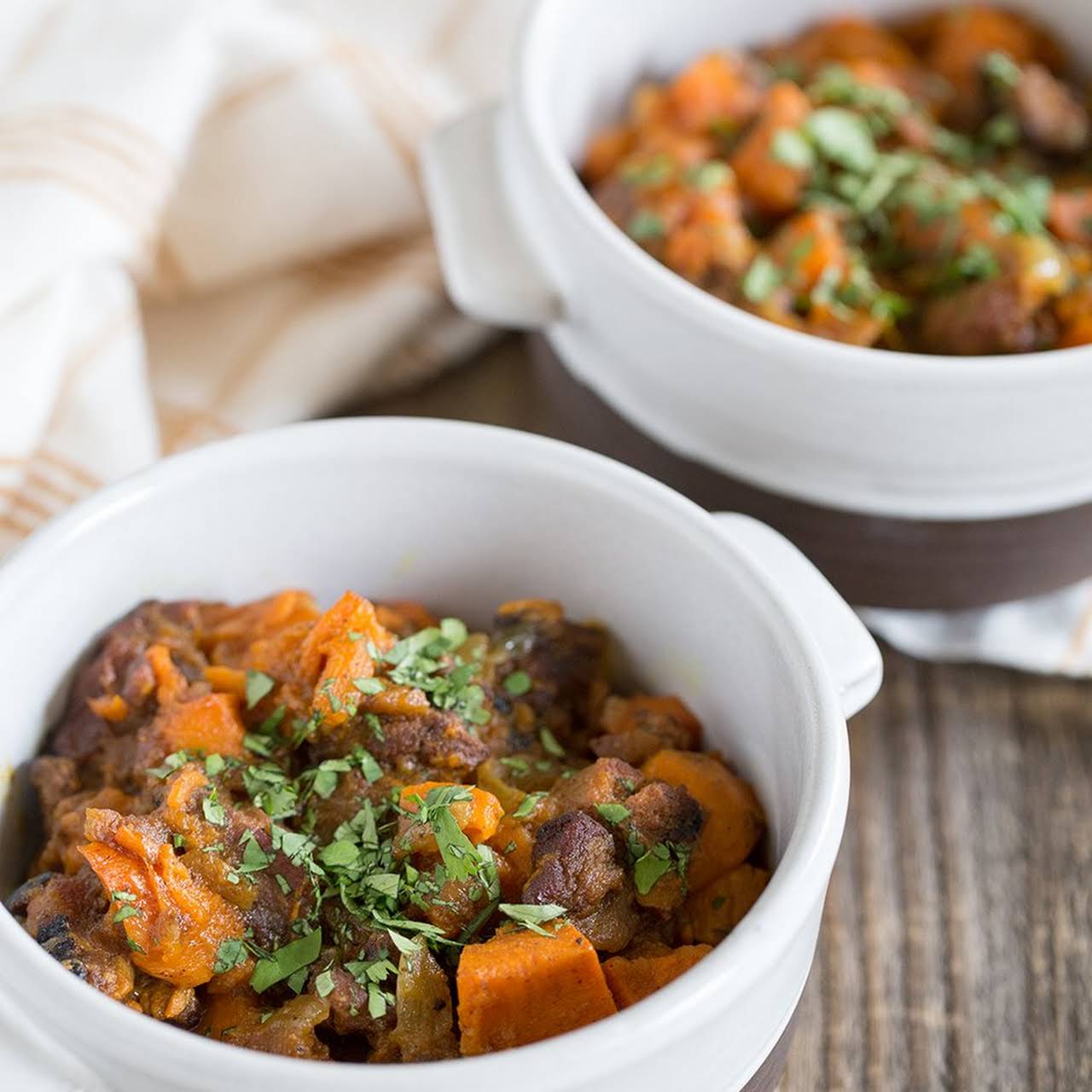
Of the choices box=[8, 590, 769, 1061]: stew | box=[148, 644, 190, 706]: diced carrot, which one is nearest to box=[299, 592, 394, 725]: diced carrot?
box=[8, 590, 769, 1061]: stew

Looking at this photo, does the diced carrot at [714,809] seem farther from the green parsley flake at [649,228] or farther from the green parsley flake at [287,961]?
the green parsley flake at [649,228]

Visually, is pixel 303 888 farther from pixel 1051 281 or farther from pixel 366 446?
pixel 1051 281

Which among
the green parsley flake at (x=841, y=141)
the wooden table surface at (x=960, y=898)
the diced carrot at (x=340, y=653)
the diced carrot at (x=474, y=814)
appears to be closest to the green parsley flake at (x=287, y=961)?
the diced carrot at (x=474, y=814)

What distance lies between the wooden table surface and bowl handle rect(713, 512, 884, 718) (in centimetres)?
53

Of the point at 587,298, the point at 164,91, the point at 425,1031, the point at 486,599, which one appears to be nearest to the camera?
the point at 425,1031

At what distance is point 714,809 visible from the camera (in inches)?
63.7

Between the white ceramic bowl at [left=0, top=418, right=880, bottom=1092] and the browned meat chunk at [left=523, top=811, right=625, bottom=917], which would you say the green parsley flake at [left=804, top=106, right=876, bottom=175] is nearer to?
the white ceramic bowl at [left=0, top=418, right=880, bottom=1092]

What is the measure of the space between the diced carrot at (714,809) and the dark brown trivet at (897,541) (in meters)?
0.55

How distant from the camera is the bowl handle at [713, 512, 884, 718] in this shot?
162cm

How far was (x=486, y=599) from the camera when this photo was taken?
1940mm

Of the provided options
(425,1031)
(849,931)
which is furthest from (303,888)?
(849,931)

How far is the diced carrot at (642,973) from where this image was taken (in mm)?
1458

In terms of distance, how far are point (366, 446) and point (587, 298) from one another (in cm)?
49

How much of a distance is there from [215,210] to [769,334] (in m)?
1.08
